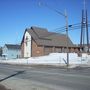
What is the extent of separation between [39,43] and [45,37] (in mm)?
5923

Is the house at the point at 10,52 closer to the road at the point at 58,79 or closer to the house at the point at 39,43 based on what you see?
the house at the point at 39,43

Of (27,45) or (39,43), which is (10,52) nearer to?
(27,45)

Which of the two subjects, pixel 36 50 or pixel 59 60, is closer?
pixel 59 60

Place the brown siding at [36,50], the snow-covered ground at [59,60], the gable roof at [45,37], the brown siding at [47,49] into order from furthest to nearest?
the brown siding at [47,49], the gable roof at [45,37], the brown siding at [36,50], the snow-covered ground at [59,60]

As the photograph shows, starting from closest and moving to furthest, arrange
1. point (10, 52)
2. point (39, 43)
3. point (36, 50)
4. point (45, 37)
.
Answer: point (39, 43), point (36, 50), point (45, 37), point (10, 52)

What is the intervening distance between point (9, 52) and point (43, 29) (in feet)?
75.6

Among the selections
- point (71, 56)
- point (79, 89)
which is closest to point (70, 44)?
point (71, 56)

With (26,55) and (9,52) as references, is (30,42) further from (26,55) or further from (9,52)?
(9,52)

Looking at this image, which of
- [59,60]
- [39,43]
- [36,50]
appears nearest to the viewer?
[59,60]

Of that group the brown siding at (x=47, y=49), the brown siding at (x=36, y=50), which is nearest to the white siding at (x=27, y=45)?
the brown siding at (x=36, y=50)

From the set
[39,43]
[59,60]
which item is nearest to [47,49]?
[39,43]

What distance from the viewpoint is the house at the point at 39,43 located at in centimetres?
6888

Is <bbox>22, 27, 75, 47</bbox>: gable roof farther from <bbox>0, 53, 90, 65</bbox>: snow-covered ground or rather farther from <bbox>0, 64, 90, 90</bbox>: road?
<bbox>0, 64, 90, 90</bbox>: road

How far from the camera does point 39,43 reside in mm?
67938
